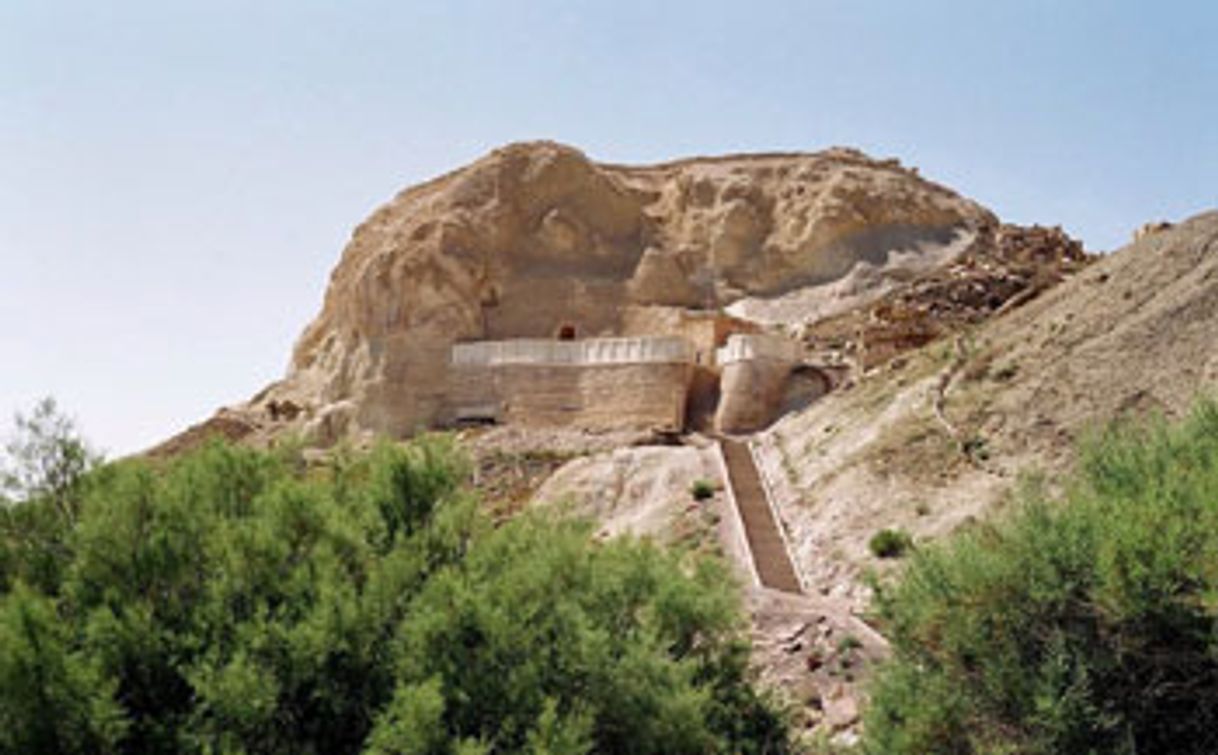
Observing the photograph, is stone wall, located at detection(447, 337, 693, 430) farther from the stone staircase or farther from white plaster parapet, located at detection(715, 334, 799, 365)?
the stone staircase

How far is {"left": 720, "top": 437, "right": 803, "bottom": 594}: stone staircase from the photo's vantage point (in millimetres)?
21844

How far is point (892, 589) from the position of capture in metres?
15.3

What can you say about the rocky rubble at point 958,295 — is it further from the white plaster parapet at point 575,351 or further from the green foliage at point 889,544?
the green foliage at point 889,544

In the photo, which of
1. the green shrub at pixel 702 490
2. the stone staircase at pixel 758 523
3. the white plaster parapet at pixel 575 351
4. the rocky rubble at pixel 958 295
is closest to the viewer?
the stone staircase at pixel 758 523

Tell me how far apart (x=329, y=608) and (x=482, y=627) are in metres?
1.58

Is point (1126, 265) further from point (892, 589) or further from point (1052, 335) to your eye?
point (892, 589)

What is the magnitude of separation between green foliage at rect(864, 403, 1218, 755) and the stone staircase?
726 cm

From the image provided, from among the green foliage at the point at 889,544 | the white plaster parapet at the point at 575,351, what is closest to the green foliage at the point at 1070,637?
the green foliage at the point at 889,544

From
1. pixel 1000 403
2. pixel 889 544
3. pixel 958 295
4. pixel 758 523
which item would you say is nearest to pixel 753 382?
pixel 958 295

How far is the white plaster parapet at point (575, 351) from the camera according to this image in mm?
37844

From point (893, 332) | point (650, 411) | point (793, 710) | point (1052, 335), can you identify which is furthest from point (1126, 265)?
point (793, 710)

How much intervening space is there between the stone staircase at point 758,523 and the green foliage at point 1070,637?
7.26m

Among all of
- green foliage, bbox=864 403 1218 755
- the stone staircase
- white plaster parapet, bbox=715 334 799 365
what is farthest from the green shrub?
green foliage, bbox=864 403 1218 755

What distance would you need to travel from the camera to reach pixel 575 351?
39.4 metres
